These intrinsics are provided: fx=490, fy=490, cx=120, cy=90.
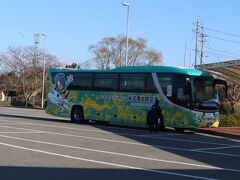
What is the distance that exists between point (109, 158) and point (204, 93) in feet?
39.6

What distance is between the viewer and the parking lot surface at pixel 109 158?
10508 millimetres

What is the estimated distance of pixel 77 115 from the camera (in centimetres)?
2900

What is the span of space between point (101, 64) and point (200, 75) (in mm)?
72936

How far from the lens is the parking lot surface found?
10508 mm

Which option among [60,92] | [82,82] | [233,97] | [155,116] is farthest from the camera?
[233,97]

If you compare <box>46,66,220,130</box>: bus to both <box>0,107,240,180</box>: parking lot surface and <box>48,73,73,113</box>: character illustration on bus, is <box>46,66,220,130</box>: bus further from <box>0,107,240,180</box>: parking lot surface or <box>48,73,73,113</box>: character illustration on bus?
<box>0,107,240,180</box>: parking lot surface

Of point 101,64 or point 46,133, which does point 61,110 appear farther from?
point 101,64

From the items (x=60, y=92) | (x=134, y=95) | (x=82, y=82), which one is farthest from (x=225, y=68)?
(x=60, y=92)

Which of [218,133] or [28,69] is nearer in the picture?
[218,133]

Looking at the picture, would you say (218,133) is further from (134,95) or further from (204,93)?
(134,95)

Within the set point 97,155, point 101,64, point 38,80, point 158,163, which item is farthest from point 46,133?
point 101,64

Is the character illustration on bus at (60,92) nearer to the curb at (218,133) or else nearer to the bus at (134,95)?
the bus at (134,95)

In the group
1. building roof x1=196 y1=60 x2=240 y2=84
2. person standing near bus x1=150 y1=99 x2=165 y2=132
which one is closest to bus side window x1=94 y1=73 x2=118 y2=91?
person standing near bus x1=150 y1=99 x2=165 y2=132

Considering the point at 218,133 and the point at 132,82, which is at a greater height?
the point at 132,82
